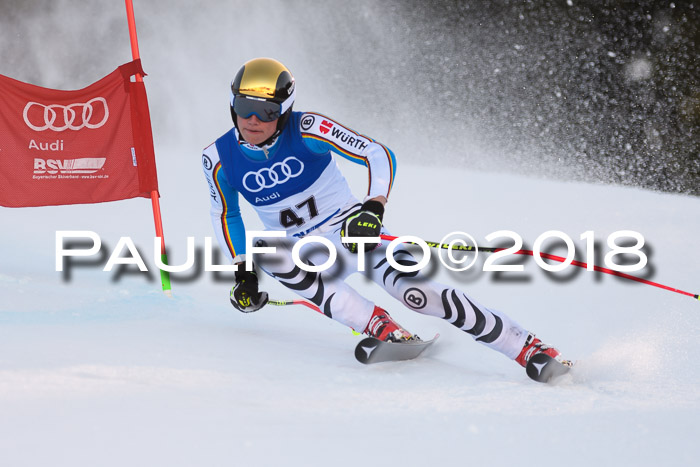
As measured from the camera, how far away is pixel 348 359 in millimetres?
3059

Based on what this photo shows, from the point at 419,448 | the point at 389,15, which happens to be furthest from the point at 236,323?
the point at 389,15

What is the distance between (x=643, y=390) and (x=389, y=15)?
11291mm

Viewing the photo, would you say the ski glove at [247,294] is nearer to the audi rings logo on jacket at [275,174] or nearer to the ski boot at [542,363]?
the audi rings logo on jacket at [275,174]

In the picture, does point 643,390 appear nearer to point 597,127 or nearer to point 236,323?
point 236,323

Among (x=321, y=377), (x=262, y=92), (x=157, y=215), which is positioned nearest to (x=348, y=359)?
(x=321, y=377)

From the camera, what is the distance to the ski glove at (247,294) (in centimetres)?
315

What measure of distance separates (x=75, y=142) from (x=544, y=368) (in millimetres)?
3362

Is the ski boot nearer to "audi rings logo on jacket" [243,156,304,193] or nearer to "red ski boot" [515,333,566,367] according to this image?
"red ski boot" [515,333,566,367]

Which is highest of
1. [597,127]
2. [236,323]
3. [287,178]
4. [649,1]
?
[649,1]

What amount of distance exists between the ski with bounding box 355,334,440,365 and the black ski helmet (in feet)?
3.37

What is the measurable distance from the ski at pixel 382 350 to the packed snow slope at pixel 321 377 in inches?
2.4

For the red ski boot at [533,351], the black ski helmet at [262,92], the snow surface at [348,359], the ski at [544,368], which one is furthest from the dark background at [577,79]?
the black ski helmet at [262,92]

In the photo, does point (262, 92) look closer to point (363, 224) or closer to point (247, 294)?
point (363, 224)

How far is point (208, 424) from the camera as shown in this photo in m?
1.95
